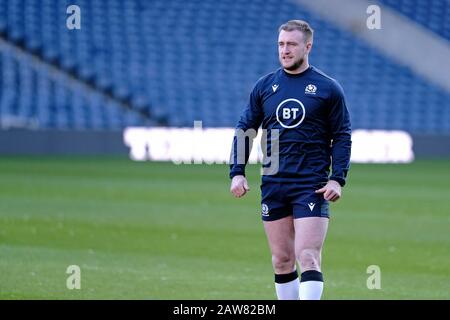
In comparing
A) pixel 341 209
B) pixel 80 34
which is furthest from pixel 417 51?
pixel 341 209

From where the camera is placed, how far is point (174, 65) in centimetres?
3403

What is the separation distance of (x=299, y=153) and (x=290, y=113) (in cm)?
29

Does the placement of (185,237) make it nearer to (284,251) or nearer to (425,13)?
(284,251)

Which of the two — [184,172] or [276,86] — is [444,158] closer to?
[184,172]

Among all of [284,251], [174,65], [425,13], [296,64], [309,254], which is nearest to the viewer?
[309,254]

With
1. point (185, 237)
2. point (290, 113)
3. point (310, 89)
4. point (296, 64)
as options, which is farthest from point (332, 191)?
point (185, 237)

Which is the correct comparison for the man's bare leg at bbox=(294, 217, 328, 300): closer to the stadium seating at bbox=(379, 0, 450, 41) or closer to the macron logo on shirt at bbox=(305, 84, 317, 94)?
the macron logo on shirt at bbox=(305, 84, 317, 94)

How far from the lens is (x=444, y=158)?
3125 cm

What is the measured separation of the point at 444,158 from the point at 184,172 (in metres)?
9.10

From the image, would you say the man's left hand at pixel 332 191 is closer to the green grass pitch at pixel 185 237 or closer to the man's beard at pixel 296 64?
the man's beard at pixel 296 64

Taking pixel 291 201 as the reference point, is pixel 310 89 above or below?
above

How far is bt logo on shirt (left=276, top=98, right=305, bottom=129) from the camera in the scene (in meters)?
7.82

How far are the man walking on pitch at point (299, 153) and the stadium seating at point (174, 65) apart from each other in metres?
22.9

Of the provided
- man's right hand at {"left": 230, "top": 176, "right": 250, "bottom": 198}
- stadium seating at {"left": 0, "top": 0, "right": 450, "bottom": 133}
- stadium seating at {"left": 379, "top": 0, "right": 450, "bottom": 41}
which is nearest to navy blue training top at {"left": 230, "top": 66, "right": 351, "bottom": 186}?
man's right hand at {"left": 230, "top": 176, "right": 250, "bottom": 198}
